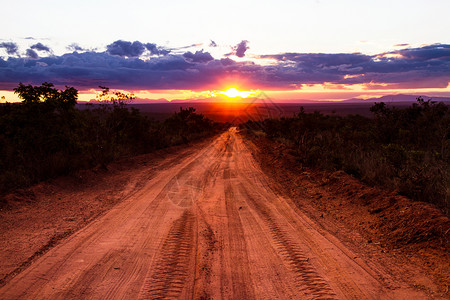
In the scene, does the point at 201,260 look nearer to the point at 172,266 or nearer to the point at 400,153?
the point at 172,266

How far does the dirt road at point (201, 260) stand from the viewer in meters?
3.93

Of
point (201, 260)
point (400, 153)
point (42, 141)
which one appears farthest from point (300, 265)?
point (42, 141)

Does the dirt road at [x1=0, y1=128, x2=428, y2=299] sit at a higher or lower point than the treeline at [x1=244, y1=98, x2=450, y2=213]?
lower

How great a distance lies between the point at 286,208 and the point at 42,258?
210 inches

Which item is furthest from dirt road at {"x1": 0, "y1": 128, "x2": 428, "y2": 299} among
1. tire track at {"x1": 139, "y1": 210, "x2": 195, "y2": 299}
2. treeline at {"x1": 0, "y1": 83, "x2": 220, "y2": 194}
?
treeline at {"x1": 0, "y1": 83, "x2": 220, "y2": 194}

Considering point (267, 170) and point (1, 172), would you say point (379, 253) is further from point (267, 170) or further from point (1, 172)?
point (1, 172)

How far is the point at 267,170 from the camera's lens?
1323cm

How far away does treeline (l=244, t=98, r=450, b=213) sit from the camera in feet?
24.5

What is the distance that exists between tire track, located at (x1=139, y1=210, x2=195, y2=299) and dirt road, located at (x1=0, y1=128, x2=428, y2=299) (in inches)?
0.5

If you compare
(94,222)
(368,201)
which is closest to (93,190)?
(94,222)

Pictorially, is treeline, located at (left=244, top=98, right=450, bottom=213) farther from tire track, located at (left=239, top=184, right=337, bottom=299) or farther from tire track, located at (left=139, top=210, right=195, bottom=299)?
tire track, located at (left=139, top=210, right=195, bottom=299)

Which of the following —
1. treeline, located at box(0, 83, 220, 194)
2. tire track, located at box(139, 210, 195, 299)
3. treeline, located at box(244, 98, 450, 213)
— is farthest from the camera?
treeline, located at box(0, 83, 220, 194)

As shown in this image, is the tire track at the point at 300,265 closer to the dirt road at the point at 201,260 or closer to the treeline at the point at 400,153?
the dirt road at the point at 201,260

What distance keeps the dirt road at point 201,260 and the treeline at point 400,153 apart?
10.3 feet
